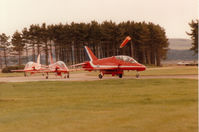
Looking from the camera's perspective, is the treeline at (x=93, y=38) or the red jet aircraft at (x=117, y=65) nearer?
the red jet aircraft at (x=117, y=65)

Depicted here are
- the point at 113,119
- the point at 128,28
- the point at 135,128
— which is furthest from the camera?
the point at 128,28

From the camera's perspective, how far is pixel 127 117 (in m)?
9.61

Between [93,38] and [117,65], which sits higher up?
[93,38]

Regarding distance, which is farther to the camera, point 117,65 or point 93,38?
point 93,38

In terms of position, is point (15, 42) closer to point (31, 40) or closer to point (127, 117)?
point (31, 40)

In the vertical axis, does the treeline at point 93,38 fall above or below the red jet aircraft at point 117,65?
above

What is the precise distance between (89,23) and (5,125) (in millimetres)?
120171

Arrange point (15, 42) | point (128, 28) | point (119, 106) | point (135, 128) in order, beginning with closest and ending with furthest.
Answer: point (135, 128)
point (119, 106)
point (128, 28)
point (15, 42)

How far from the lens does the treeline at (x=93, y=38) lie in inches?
4592

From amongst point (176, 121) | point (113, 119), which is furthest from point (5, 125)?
point (176, 121)

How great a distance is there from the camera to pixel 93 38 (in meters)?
120

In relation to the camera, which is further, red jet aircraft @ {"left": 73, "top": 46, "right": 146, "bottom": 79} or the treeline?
the treeline

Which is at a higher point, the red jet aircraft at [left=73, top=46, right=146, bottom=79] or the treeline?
the treeline

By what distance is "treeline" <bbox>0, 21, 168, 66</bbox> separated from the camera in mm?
116625
